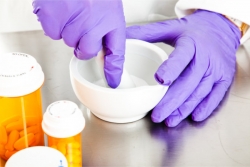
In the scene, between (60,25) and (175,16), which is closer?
(60,25)

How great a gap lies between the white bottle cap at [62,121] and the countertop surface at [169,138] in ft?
0.40

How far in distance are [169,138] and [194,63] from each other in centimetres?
19

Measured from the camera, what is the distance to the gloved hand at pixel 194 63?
2.59 feet

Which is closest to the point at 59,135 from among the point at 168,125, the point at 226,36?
the point at 168,125

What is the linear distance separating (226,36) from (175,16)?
256 mm

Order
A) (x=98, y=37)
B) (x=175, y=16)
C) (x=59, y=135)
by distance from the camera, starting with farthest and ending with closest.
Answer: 1. (x=175, y=16)
2. (x=98, y=37)
3. (x=59, y=135)

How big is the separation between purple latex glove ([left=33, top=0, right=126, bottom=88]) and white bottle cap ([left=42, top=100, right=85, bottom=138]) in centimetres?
14

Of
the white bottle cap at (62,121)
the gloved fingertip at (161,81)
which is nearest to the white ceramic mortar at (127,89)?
the gloved fingertip at (161,81)

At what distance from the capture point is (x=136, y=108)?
730mm

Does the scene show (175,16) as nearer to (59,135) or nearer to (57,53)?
(57,53)

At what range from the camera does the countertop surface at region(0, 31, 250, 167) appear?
0.71 meters

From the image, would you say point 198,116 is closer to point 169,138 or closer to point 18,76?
point 169,138

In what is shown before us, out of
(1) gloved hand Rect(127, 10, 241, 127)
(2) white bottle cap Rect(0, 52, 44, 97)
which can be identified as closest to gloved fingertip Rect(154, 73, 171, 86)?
(1) gloved hand Rect(127, 10, 241, 127)

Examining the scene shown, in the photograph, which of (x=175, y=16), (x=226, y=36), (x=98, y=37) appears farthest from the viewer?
(x=175, y=16)
